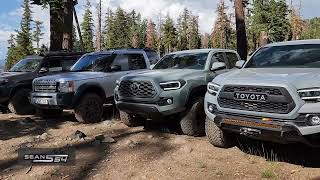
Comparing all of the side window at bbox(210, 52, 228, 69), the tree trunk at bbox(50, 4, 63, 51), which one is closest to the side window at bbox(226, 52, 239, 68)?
the side window at bbox(210, 52, 228, 69)

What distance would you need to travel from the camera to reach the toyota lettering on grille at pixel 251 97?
6.20 metres

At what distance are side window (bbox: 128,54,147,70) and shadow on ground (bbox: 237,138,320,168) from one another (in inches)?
192

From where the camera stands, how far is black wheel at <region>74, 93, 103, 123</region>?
10.6m

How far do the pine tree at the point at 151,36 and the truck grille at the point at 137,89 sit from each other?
100240 millimetres

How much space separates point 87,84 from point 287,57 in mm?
5315

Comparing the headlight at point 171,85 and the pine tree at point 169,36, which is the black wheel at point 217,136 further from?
the pine tree at point 169,36

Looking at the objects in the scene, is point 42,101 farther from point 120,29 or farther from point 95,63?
point 120,29

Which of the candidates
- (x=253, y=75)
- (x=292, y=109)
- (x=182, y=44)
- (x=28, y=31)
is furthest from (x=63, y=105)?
(x=182, y=44)

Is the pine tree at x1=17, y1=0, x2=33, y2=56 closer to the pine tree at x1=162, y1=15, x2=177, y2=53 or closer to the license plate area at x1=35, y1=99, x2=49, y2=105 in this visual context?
the pine tree at x1=162, y1=15, x2=177, y2=53

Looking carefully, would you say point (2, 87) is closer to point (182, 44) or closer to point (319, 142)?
point (319, 142)

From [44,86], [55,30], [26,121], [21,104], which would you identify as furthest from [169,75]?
[55,30]

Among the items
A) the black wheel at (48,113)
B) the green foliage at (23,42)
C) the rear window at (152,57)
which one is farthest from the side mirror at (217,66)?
the green foliage at (23,42)

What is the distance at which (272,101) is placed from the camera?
612cm

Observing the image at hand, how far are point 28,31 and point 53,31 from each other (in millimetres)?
62597
